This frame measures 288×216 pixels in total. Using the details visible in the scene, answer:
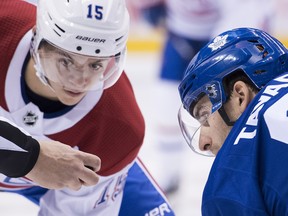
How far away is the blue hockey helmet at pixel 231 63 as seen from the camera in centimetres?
161

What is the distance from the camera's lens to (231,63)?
1618mm

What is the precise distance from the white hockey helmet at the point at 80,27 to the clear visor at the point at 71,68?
0.01 metres

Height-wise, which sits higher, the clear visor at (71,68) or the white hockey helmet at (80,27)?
the white hockey helmet at (80,27)

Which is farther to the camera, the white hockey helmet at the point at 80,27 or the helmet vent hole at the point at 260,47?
the white hockey helmet at the point at 80,27

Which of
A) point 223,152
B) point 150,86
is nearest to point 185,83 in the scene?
point 223,152

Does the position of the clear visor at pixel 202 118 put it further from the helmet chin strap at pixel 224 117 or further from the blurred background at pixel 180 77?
the blurred background at pixel 180 77

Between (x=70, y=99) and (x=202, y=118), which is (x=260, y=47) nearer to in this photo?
(x=202, y=118)

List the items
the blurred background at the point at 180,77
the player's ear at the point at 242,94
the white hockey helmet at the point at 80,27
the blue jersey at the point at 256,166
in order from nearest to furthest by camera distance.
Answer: the blue jersey at the point at 256,166
the player's ear at the point at 242,94
the white hockey helmet at the point at 80,27
the blurred background at the point at 180,77

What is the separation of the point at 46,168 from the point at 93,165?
0.33 ft

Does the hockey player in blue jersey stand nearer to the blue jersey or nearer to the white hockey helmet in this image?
the blue jersey

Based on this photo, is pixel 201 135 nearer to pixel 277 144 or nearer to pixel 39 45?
pixel 277 144

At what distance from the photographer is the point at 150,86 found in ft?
18.6

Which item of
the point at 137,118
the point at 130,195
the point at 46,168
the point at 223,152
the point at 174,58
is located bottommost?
the point at 174,58

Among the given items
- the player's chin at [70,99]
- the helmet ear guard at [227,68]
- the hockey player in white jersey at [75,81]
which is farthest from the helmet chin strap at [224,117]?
the player's chin at [70,99]
